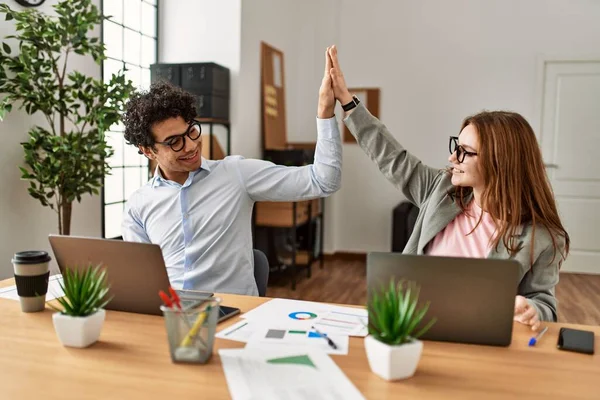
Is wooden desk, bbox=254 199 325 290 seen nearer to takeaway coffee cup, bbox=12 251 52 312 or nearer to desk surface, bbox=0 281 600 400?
takeaway coffee cup, bbox=12 251 52 312

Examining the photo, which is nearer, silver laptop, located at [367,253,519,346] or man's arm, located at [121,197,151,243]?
silver laptop, located at [367,253,519,346]

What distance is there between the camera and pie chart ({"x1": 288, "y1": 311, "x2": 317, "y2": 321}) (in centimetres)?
149

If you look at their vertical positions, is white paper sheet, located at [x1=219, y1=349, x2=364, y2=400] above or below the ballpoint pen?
below

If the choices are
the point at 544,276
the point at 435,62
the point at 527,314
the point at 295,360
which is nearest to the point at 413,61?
the point at 435,62

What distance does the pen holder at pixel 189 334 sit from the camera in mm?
1168

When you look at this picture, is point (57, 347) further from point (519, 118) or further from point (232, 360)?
point (519, 118)

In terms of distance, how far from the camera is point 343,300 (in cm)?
457


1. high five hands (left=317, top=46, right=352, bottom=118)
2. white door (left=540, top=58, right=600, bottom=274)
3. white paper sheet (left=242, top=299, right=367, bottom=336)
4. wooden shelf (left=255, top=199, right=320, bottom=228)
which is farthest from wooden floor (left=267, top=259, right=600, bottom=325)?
white paper sheet (left=242, top=299, right=367, bottom=336)

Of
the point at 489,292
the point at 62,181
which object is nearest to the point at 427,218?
the point at 489,292

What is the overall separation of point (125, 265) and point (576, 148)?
5.49 m

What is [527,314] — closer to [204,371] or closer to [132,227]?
[204,371]

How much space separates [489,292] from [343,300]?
3.39m

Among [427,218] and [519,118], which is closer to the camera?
[519,118]

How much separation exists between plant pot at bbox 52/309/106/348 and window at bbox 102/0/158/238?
270cm
